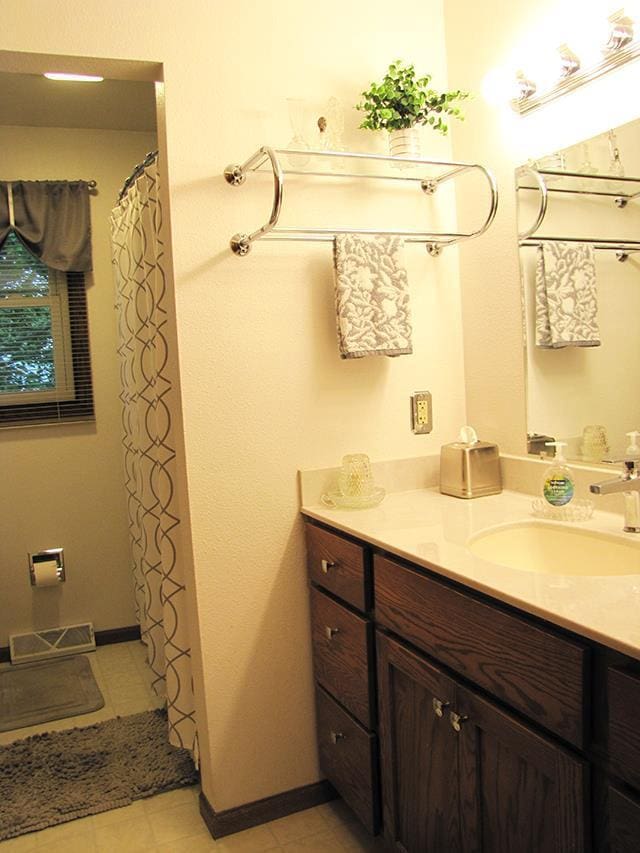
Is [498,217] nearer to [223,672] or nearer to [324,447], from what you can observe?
[324,447]

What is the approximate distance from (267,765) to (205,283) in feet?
4.28

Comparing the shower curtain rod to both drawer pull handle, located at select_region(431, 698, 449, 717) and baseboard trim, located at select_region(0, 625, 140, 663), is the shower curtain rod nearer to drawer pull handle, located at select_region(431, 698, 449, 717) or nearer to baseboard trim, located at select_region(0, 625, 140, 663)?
Result: drawer pull handle, located at select_region(431, 698, 449, 717)

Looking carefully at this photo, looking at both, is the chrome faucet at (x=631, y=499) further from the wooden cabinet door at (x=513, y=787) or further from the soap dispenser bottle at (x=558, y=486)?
the wooden cabinet door at (x=513, y=787)

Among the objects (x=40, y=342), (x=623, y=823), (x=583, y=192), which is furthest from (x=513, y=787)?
(x=40, y=342)

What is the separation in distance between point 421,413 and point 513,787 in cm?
112

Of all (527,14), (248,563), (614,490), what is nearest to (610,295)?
(614,490)

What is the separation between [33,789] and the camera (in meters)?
2.23

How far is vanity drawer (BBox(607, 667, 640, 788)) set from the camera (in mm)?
993

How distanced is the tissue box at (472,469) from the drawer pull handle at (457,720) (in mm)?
719

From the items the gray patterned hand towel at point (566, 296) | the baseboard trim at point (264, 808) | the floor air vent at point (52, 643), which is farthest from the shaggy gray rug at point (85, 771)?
the gray patterned hand towel at point (566, 296)

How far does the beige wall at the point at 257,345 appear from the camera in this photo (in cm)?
187

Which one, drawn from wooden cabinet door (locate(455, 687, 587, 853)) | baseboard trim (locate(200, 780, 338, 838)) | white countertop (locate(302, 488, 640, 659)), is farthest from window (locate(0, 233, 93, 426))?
wooden cabinet door (locate(455, 687, 587, 853))

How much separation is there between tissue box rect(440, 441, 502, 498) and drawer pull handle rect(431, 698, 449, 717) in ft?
2.21

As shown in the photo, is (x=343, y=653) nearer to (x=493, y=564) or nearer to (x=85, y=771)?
(x=493, y=564)
